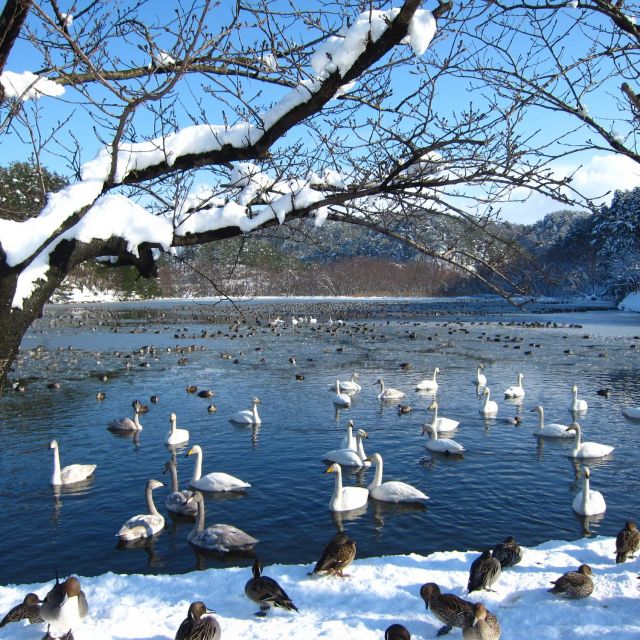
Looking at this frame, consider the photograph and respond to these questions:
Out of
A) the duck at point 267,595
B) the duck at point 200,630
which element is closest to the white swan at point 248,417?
the duck at point 267,595

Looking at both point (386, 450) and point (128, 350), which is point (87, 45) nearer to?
point (386, 450)

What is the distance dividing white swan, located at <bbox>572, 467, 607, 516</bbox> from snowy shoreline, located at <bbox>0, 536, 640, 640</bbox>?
1951mm

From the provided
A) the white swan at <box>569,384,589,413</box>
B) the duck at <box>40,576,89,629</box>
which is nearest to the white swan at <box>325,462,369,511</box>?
the duck at <box>40,576,89,629</box>

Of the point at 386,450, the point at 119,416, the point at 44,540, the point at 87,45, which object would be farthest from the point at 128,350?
the point at 87,45

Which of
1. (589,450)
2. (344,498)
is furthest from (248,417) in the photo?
(589,450)

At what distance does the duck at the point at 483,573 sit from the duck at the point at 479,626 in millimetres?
1090

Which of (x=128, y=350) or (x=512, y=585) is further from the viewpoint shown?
(x=128, y=350)

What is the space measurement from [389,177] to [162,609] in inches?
223

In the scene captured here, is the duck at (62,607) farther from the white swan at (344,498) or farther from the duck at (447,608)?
the white swan at (344,498)

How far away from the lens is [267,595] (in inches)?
275

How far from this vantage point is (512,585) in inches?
308

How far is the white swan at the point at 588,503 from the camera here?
10828mm

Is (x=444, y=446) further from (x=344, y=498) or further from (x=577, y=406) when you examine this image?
(x=577, y=406)

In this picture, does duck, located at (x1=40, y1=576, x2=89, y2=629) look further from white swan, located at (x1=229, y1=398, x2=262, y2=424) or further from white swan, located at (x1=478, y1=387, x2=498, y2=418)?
white swan, located at (x1=478, y1=387, x2=498, y2=418)
